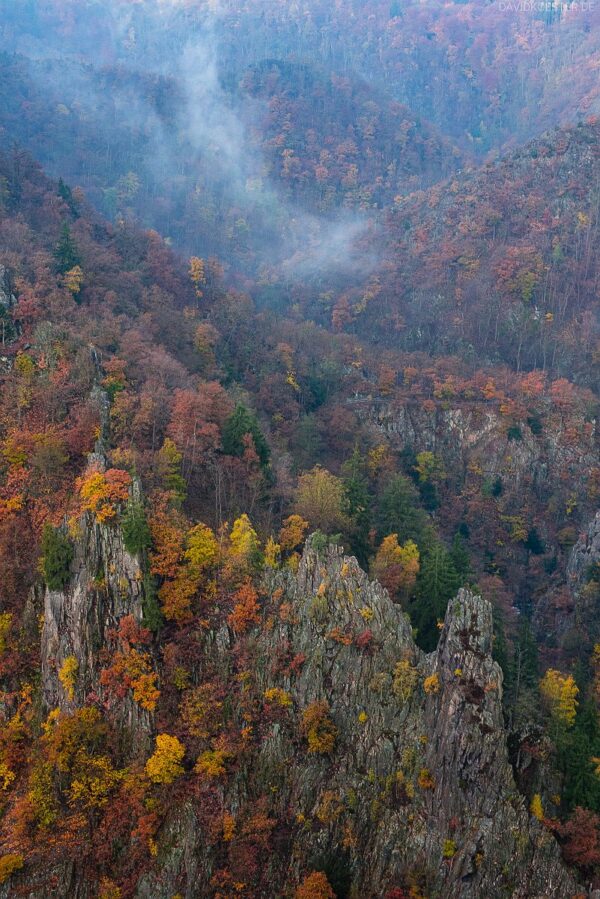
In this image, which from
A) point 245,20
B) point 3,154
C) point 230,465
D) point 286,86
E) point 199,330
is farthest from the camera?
point 245,20

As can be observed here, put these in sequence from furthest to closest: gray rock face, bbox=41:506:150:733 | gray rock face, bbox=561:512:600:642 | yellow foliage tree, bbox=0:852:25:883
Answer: gray rock face, bbox=561:512:600:642, gray rock face, bbox=41:506:150:733, yellow foliage tree, bbox=0:852:25:883

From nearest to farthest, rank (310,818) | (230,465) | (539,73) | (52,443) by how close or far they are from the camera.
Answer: (310,818) → (52,443) → (230,465) → (539,73)

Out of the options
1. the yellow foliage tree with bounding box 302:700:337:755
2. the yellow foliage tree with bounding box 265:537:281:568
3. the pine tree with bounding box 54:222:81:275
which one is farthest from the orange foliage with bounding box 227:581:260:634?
the pine tree with bounding box 54:222:81:275

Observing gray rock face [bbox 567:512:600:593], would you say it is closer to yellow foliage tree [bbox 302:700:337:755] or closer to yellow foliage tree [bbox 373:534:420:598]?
yellow foliage tree [bbox 373:534:420:598]

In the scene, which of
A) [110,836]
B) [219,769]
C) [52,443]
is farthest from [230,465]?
[110,836]

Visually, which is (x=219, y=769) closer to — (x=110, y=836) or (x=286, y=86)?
(x=110, y=836)

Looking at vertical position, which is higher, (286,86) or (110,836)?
(286,86)

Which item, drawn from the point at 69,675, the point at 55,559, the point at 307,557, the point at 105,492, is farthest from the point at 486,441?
the point at 69,675

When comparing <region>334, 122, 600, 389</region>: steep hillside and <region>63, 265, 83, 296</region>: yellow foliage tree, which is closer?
<region>63, 265, 83, 296</region>: yellow foliage tree
